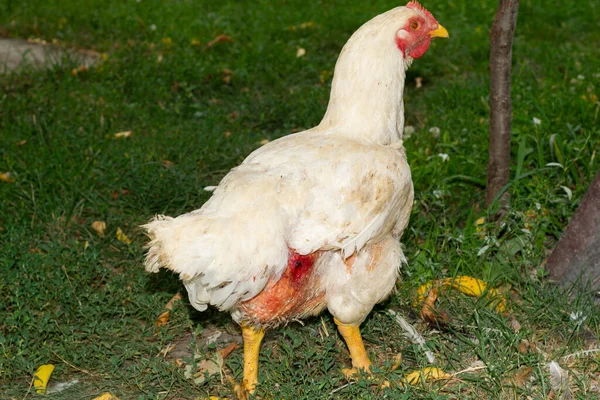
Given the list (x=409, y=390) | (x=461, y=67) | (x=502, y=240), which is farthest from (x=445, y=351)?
(x=461, y=67)

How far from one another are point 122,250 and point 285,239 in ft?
5.87

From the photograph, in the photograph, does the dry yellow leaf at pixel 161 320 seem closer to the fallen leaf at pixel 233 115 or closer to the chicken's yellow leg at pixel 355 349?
the chicken's yellow leg at pixel 355 349

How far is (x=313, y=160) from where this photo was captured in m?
3.04

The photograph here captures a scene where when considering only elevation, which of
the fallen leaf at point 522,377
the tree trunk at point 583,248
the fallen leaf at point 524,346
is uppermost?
the tree trunk at point 583,248

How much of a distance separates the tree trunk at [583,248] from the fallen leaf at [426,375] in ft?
2.81

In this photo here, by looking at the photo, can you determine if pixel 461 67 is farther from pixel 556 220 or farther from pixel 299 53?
pixel 556 220

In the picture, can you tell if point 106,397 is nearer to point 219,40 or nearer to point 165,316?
point 165,316

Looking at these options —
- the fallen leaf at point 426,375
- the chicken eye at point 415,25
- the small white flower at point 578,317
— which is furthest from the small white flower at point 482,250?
the chicken eye at point 415,25

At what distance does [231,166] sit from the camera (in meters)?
5.11

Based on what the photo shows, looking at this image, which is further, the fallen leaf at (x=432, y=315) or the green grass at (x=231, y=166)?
the fallen leaf at (x=432, y=315)

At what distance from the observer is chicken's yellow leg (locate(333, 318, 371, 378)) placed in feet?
10.9

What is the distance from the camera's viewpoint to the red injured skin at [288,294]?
3.00 m

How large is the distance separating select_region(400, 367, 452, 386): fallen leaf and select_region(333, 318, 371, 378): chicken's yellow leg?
197 mm

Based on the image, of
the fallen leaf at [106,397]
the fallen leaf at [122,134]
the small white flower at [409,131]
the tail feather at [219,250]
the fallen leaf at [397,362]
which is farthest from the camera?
the fallen leaf at [122,134]
